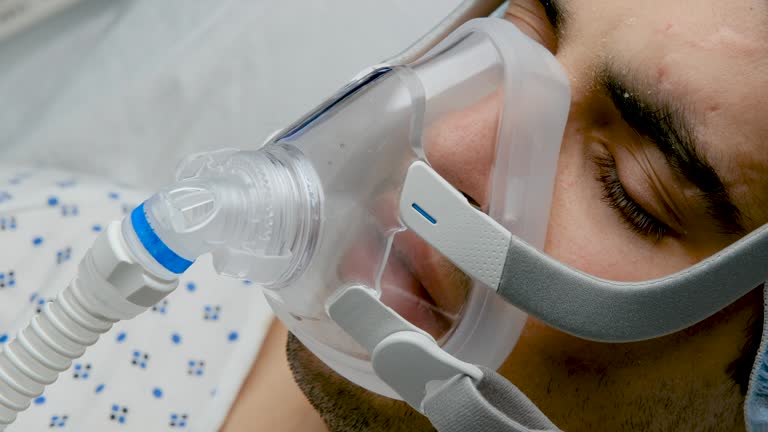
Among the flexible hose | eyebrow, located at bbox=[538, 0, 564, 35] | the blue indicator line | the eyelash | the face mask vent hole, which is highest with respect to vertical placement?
eyebrow, located at bbox=[538, 0, 564, 35]

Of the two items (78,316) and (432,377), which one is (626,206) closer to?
(432,377)

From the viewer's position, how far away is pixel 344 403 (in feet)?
3.94

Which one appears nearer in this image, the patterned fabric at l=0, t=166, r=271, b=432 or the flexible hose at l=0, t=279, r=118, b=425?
the flexible hose at l=0, t=279, r=118, b=425

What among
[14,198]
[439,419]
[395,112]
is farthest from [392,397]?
[14,198]

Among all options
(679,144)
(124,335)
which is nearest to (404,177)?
(679,144)

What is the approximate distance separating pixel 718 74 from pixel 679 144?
0.09 meters

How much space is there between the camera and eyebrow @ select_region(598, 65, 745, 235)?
37.3 inches

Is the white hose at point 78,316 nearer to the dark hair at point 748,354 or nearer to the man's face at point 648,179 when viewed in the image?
the man's face at point 648,179

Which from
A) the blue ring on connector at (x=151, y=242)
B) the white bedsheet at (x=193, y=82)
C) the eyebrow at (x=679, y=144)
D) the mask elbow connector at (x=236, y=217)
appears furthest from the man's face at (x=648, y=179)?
the white bedsheet at (x=193, y=82)

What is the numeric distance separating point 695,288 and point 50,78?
5.19 feet

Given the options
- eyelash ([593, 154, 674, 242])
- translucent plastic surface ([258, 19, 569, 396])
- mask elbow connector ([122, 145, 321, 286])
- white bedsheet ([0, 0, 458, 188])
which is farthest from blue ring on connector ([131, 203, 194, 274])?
white bedsheet ([0, 0, 458, 188])

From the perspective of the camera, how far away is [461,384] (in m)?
0.99

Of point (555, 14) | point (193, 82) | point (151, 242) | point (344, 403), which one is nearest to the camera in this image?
point (151, 242)

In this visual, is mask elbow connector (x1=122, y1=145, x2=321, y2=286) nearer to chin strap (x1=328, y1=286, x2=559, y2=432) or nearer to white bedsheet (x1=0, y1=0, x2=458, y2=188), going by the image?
chin strap (x1=328, y1=286, x2=559, y2=432)
